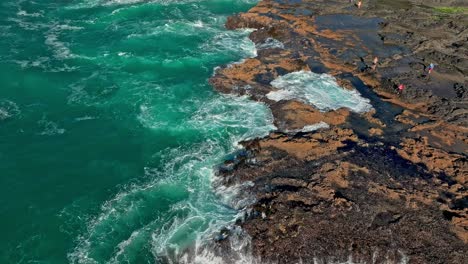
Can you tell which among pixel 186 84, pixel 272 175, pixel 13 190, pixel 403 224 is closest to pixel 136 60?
pixel 186 84

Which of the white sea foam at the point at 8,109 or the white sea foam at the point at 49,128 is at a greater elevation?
the white sea foam at the point at 8,109

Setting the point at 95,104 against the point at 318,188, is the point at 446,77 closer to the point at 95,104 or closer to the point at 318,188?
the point at 318,188

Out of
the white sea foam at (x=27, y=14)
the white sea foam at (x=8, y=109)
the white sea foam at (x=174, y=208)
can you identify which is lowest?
the white sea foam at (x=174, y=208)

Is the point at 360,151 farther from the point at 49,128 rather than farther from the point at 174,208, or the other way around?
the point at 49,128

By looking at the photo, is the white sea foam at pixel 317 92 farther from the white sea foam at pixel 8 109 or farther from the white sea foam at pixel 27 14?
the white sea foam at pixel 27 14

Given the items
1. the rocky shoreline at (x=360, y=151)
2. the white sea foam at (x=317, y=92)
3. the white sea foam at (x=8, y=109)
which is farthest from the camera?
the white sea foam at (x=317, y=92)

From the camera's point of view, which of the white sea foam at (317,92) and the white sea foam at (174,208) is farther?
the white sea foam at (317,92)

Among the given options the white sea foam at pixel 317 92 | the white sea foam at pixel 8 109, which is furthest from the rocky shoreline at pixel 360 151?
the white sea foam at pixel 8 109
